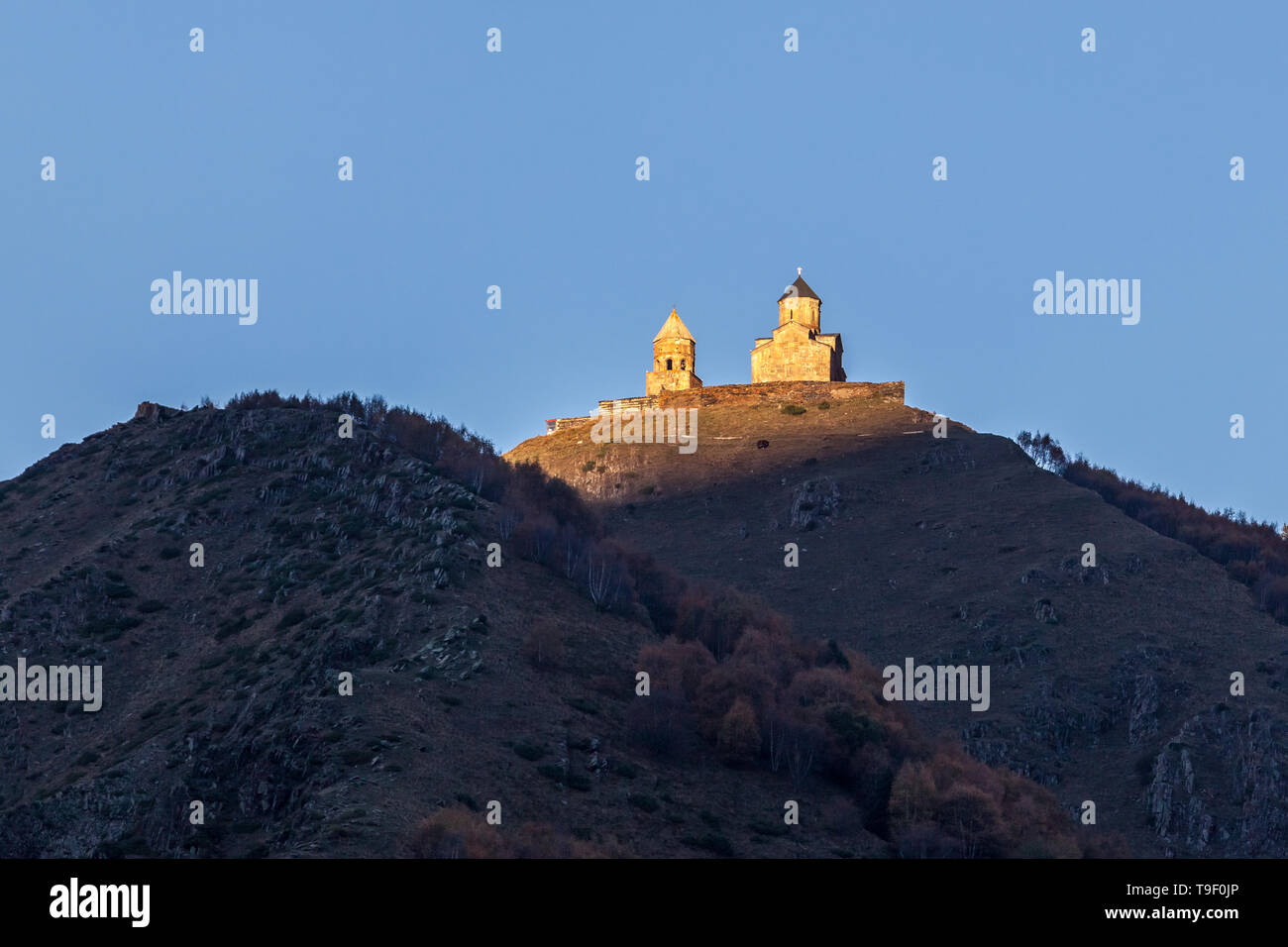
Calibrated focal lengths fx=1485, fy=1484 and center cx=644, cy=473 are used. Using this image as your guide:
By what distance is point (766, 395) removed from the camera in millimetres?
118062

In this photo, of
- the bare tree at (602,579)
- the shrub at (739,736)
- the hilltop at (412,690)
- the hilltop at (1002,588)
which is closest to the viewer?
the hilltop at (412,690)

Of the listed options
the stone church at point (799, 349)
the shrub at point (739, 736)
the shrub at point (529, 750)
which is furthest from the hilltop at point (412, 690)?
the stone church at point (799, 349)

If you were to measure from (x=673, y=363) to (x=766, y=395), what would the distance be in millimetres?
12141

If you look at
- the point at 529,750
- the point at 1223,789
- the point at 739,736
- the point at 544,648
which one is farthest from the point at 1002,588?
the point at 529,750

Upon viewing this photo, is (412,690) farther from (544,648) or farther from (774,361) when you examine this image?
(774,361)

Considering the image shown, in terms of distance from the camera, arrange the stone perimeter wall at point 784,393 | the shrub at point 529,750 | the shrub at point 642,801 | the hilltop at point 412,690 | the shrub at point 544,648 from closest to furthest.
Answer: the hilltop at point 412,690 → the shrub at point 642,801 → the shrub at point 529,750 → the shrub at point 544,648 → the stone perimeter wall at point 784,393

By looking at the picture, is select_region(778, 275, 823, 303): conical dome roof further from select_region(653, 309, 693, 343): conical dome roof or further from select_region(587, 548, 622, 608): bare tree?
select_region(587, 548, 622, 608): bare tree

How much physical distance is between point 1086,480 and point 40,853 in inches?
3141

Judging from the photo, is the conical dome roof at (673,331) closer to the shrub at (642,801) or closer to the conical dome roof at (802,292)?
the conical dome roof at (802,292)

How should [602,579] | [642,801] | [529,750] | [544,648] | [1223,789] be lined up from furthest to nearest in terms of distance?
1. [1223,789]
2. [602,579]
3. [544,648]
4. [529,750]
5. [642,801]

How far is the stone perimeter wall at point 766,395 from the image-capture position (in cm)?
11581

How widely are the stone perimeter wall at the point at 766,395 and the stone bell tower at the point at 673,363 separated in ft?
13.8

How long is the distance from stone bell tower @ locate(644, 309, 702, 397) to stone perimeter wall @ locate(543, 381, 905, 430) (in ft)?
13.8
